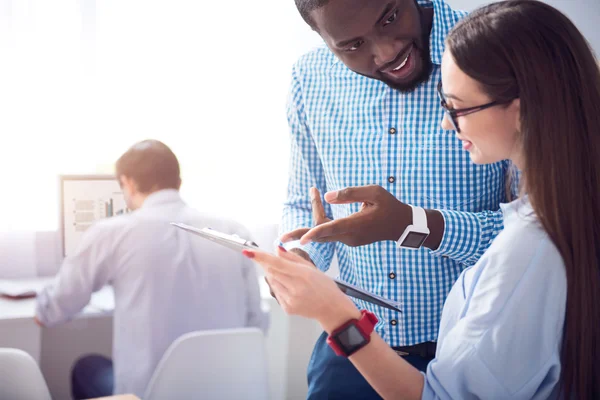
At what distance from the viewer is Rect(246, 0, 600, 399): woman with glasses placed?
0.90 metres

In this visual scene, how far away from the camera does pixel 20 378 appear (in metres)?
1.61

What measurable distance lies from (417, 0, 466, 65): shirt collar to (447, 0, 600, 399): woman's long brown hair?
381 mm

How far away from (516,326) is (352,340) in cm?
24

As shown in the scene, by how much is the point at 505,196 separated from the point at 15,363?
4.21 feet

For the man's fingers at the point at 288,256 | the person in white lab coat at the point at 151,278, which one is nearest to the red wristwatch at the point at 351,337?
the man's fingers at the point at 288,256

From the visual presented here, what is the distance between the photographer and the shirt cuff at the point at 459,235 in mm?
1230

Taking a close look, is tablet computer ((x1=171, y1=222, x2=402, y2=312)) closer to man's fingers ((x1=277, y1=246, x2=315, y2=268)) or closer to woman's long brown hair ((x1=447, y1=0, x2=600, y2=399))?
man's fingers ((x1=277, y1=246, x2=315, y2=268))

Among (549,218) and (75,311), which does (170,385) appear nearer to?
(75,311)

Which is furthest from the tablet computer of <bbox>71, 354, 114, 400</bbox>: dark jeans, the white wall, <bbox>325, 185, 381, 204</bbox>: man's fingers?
the white wall

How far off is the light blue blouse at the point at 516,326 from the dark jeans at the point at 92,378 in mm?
1764

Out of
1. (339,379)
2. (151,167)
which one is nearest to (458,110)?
(339,379)

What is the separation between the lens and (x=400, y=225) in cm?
116

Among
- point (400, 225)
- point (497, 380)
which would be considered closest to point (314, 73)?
point (400, 225)

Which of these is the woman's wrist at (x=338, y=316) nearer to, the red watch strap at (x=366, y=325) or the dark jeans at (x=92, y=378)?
the red watch strap at (x=366, y=325)
